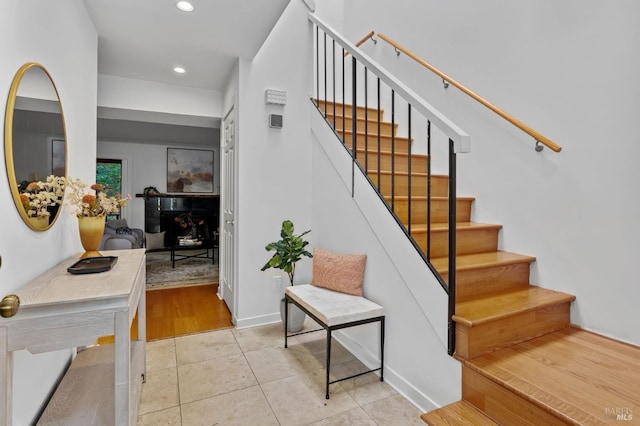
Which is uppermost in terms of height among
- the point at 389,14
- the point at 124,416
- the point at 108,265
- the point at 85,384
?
the point at 389,14

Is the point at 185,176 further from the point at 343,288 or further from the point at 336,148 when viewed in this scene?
the point at 343,288

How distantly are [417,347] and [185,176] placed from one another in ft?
23.2

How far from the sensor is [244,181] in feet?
10.2

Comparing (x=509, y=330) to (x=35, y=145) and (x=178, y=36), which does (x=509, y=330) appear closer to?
(x=35, y=145)

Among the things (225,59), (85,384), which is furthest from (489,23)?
(85,384)

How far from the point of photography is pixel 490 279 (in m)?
2.07

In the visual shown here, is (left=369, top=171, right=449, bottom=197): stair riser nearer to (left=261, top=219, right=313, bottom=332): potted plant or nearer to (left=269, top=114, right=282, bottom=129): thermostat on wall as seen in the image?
(left=261, top=219, right=313, bottom=332): potted plant

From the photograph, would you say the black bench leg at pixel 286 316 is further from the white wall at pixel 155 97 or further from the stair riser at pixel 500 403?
the white wall at pixel 155 97

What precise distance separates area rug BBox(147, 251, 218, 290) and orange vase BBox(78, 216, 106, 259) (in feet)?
8.48

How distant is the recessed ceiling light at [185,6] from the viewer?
2.25 meters

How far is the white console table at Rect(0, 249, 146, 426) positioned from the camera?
1156mm

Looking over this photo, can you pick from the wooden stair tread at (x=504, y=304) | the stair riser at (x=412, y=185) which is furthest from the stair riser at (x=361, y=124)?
the wooden stair tread at (x=504, y=304)

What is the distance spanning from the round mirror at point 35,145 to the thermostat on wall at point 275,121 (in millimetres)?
1649
